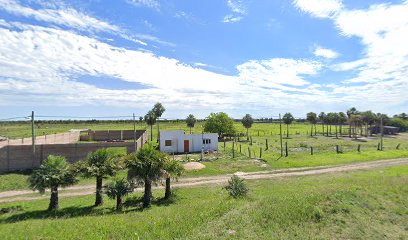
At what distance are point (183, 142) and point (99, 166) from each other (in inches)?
1205

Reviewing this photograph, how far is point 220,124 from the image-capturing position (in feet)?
232

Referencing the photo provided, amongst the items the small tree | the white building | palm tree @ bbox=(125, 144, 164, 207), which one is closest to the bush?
palm tree @ bbox=(125, 144, 164, 207)

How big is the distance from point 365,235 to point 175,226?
9.80m

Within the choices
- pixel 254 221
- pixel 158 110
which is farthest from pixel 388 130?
pixel 254 221

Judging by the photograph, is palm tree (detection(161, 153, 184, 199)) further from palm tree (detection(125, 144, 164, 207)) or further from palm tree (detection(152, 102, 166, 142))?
palm tree (detection(152, 102, 166, 142))

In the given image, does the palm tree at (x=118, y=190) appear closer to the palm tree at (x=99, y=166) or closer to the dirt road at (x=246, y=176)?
the palm tree at (x=99, y=166)

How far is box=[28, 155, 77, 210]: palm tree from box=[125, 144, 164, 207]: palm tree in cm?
514

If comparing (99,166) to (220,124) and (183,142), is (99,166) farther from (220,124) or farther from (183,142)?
(220,124)

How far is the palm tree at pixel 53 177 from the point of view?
69.5 feet

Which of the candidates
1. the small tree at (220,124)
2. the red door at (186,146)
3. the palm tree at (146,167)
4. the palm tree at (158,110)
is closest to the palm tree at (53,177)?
the palm tree at (146,167)

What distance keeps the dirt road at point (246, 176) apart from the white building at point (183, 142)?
18.9 metres

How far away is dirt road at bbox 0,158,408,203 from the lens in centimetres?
2680

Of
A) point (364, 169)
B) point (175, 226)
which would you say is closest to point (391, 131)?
point (364, 169)

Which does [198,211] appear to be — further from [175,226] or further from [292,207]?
[292,207]
